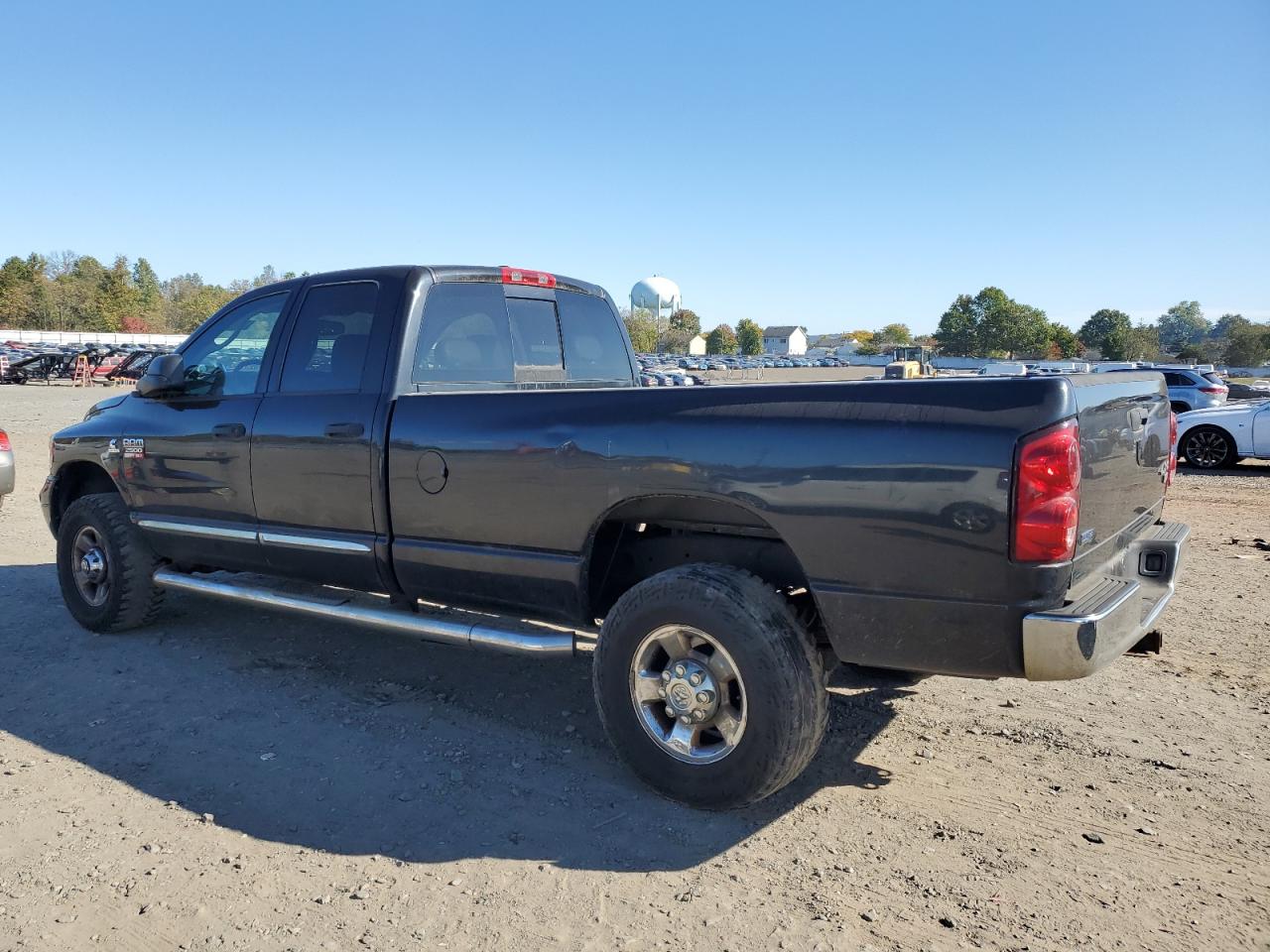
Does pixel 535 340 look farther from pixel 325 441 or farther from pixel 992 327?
pixel 992 327

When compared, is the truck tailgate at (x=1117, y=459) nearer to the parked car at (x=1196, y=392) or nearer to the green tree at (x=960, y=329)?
the parked car at (x=1196, y=392)

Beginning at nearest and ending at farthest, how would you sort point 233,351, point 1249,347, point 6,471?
point 233,351 < point 6,471 < point 1249,347

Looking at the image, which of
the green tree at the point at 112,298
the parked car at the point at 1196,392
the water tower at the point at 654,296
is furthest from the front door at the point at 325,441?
the water tower at the point at 654,296

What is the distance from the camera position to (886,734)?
4199 mm

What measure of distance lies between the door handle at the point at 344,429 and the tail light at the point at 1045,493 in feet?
9.38

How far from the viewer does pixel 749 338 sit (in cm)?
16300

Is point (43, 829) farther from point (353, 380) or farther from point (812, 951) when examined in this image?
point (812, 951)

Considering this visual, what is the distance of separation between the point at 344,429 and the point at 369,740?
56.0 inches

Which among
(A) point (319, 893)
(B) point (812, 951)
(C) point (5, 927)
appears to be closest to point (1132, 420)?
(B) point (812, 951)

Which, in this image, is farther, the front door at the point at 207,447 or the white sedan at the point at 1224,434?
the white sedan at the point at 1224,434

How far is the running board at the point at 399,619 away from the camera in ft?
12.7

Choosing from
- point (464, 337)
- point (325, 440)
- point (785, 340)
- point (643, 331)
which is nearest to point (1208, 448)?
point (464, 337)

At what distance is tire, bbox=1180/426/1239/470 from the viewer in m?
14.4

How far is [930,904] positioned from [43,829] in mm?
3089
